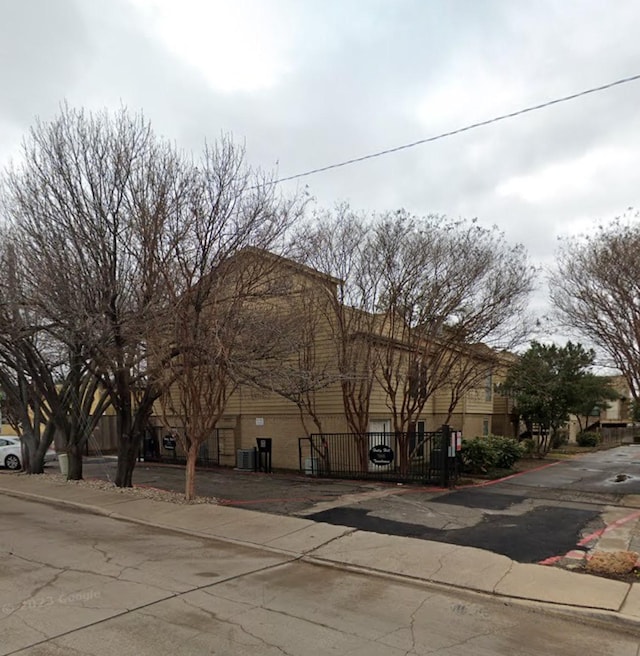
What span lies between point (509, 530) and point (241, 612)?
5.74 metres

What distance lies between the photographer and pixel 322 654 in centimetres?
483

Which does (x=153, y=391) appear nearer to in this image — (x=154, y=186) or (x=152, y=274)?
(x=152, y=274)

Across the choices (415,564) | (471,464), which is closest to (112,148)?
(415,564)

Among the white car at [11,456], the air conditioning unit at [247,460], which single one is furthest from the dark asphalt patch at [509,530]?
the white car at [11,456]

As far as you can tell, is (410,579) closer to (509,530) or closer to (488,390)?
(509,530)

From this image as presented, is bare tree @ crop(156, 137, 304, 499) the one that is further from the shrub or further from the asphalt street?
the shrub

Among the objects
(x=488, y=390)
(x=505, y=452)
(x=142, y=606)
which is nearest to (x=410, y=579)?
(x=142, y=606)

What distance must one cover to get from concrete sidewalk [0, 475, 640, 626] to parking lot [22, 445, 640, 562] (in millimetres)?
629

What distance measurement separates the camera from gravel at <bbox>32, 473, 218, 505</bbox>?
42.3 feet

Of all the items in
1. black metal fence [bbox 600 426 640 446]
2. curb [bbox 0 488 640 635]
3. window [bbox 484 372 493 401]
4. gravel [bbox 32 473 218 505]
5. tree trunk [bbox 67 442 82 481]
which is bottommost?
black metal fence [bbox 600 426 640 446]

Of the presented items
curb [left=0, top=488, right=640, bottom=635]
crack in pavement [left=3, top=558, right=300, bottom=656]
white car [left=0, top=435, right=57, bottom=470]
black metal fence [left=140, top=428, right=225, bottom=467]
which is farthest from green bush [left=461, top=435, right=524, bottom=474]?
white car [left=0, top=435, right=57, bottom=470]

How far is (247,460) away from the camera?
19891 mm

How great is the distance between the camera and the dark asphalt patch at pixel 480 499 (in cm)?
1238

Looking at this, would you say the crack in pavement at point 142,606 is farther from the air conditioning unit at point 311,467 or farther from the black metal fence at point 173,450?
the black metal fence at point 173,450
